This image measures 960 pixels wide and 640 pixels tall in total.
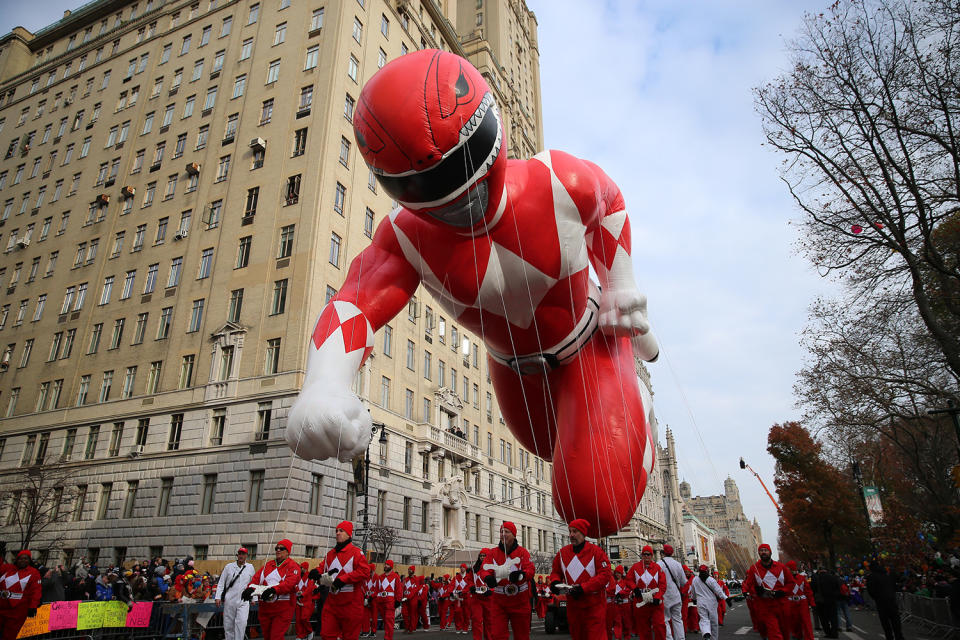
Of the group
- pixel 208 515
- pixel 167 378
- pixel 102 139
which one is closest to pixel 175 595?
pixel 208 515

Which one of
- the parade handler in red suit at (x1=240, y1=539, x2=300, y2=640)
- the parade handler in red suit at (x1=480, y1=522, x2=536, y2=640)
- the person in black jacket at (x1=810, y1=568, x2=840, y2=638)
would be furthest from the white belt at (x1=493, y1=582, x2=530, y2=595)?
the person in black jacket at (x1=810, y1=568, x2=840, y2=638)

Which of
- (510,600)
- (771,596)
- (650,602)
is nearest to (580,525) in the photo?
(510,600)

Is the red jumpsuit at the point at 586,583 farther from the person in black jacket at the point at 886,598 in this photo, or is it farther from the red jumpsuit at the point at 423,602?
the red jumpsuit at the point at 423,602

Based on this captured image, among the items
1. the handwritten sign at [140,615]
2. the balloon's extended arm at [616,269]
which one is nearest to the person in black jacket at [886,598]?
the balloon's extended arm at [616,269]

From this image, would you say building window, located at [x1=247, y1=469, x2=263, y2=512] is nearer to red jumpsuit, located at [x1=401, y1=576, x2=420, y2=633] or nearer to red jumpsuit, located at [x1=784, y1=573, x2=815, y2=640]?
red jumpsuit, located at [x1=401, y1=576, x2=420, y2=633]

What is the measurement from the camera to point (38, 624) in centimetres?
817

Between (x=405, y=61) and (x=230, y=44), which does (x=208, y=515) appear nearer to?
(x=405, y=61)

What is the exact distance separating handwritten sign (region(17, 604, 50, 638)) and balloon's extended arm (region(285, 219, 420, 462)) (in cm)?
755

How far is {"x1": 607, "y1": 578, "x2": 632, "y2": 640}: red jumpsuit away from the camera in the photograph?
850 cm

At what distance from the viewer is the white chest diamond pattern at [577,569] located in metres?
5.07

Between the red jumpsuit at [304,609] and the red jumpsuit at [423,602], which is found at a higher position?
the red jumpsuit at [304,609]

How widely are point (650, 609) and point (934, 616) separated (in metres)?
7.02

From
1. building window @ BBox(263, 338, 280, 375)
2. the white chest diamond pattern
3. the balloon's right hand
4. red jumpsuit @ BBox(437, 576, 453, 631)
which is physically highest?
building window @ BBox(263, 338, 280, 375)

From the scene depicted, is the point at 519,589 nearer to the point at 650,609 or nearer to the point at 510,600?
the point at 510,600
